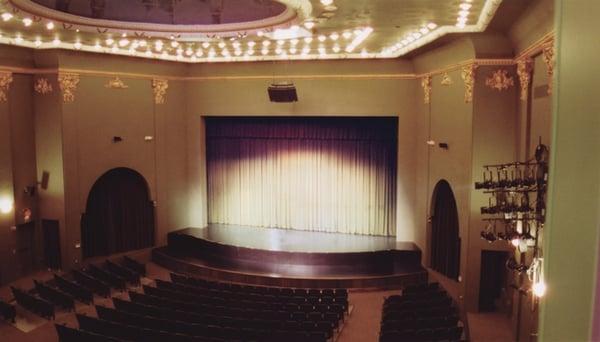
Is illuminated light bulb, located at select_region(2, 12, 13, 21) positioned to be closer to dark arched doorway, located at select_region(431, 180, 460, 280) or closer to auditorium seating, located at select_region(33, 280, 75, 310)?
auditorium seating, located at select_region(33, 280, 75, 310)

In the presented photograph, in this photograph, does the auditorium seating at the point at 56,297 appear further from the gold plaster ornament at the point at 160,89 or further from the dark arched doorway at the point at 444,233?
the dark arched doorway at the point at 444,233

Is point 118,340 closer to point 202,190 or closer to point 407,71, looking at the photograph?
point 202,190

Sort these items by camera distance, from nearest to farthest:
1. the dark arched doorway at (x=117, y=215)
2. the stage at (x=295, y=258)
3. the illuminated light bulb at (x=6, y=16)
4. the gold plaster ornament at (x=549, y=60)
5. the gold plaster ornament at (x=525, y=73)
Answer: the gold plaster ornament at (x=549, y=60)
the gold plaster ornament at (x=525, y=73)
the illuminated light bulb at (x=6, y=16)
the stage at (x=295, y=258)
the dark arched doorway at (x=117, y=215)

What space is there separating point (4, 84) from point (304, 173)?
945cm

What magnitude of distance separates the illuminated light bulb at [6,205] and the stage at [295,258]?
442 centimetres

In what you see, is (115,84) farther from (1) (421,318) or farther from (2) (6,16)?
(1) (421,318)

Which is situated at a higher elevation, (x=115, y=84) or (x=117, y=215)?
(x=115, y=84)

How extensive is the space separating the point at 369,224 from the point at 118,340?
33.7 feet

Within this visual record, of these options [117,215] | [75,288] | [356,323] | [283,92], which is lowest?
[356,323]

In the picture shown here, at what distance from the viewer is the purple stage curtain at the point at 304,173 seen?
16891mm

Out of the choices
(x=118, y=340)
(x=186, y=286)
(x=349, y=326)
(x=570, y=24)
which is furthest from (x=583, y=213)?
(x=186, y=286)

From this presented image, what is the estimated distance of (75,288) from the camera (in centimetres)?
1191

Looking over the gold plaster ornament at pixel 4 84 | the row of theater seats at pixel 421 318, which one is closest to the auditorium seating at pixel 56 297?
the gold plaster ornament at pixel 4 84

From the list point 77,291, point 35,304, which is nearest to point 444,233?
point 77,291
